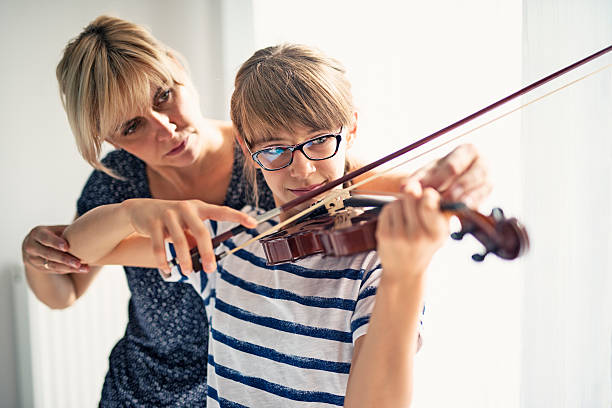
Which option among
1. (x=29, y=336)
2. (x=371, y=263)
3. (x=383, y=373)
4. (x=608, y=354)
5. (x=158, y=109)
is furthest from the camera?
(x=29, y=336)

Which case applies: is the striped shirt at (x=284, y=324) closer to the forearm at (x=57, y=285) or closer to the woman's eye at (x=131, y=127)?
the woman's eye at (x=131, y=127)

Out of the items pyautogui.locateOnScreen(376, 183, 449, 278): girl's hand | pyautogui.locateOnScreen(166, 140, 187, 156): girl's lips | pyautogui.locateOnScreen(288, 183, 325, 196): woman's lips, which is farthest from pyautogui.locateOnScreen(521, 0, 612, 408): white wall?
pyautogui.locateOnScreen(166, 140, 187, 156): girl's lips

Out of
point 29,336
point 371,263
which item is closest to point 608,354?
point 371,263

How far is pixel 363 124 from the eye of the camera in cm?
147

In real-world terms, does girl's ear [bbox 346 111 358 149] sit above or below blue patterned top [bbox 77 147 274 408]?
above

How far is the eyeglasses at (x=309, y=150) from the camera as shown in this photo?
37.5 inches

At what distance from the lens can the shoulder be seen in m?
1.38

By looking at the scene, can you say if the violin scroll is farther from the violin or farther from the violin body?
the violin body

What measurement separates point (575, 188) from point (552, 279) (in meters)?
0.18

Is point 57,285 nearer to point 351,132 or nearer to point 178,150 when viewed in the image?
point 178,150

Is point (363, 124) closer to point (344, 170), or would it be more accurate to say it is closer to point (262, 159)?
point (344, 170)

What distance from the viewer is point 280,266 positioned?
3.49 feet

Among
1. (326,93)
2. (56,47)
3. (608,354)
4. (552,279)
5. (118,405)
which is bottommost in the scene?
(118,405)

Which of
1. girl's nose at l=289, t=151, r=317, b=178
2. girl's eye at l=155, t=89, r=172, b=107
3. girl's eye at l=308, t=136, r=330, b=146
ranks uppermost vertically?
girl's eye at l=155, t=89, r=172, b=107
